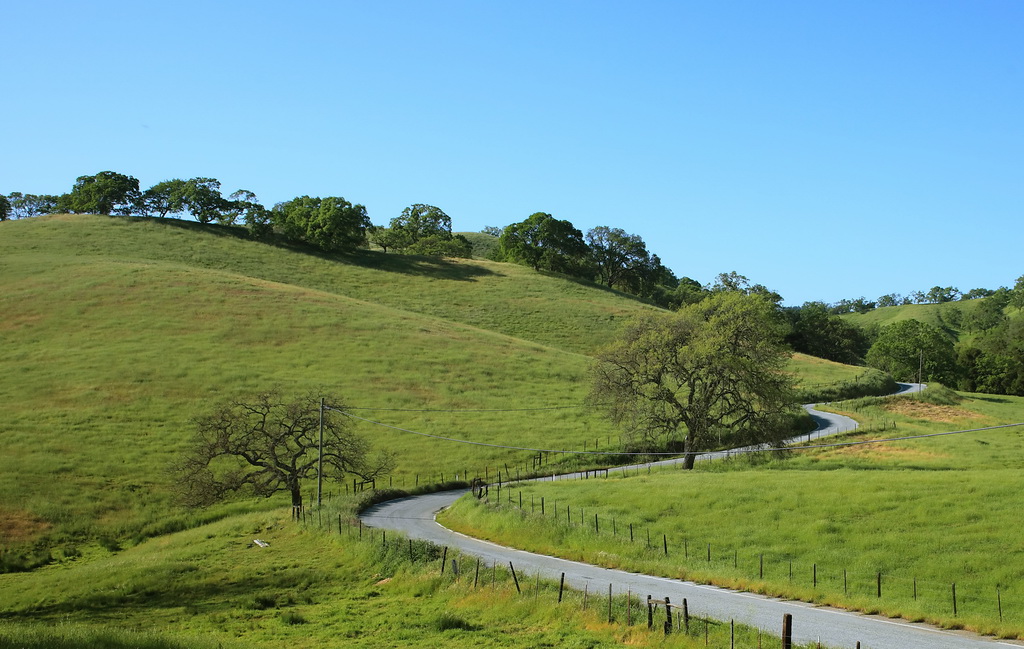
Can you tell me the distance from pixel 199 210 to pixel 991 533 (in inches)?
5200

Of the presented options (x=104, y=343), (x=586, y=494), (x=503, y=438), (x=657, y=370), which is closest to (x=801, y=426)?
(x=657, y=370)

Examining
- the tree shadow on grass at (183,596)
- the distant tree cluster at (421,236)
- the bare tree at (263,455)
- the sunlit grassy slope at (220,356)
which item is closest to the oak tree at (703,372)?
the sunlit grassy slope at (220,356)

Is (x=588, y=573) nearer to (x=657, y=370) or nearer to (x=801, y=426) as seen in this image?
(x=657, y=370)

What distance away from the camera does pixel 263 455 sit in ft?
157

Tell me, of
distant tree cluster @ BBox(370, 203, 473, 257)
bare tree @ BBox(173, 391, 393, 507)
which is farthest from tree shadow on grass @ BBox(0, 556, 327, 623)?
distant tree cluster @ BBox(370, 203, 473, 257)

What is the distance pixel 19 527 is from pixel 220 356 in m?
33.0

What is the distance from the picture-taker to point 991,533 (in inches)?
1216

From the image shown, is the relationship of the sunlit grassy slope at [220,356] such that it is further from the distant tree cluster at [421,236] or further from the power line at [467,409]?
the distant tree cluster at [421,236]

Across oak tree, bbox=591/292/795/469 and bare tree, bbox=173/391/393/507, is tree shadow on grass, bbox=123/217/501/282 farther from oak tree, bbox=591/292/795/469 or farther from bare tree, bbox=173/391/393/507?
Result: bare tree, bbox=173/391/393/507

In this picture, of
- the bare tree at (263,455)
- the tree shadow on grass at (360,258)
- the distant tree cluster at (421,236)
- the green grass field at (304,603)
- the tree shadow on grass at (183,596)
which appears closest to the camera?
the green grass field at (304,603)

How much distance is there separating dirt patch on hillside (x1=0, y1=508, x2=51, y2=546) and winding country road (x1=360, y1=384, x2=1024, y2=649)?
15.9 metres

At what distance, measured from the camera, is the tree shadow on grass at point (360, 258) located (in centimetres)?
13175

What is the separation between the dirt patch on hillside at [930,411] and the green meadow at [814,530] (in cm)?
2919

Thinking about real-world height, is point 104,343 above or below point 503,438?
above
